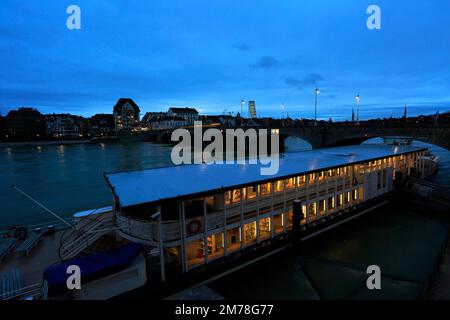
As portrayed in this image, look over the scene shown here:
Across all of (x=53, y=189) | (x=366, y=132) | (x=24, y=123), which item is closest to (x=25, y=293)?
(x=53, y=189)

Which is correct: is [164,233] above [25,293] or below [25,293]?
above

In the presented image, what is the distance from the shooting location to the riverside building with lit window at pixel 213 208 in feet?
39.0

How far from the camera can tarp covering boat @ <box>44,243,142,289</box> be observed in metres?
9.59

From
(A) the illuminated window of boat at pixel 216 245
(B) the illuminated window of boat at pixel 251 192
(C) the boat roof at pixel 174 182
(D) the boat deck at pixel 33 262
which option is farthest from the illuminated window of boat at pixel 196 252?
(D) the boat deck at pixel 33 262

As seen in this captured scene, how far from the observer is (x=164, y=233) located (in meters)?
11.9

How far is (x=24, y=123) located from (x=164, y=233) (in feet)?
622

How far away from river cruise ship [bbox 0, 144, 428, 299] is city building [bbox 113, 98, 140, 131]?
620ft

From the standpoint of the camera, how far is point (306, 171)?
16844mm

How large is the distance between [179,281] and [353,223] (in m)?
15.6

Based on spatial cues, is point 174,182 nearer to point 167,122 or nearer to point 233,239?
point 233,239

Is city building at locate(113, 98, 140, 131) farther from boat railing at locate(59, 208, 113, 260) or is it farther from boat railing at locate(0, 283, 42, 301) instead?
boat railing at locate(0, 283, 42, 301)

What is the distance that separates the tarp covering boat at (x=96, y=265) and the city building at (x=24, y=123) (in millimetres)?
173650

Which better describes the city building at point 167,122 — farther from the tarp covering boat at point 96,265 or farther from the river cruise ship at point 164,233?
the tarp covering boat at point 96,265

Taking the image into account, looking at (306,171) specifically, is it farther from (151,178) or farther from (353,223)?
(151,178)
